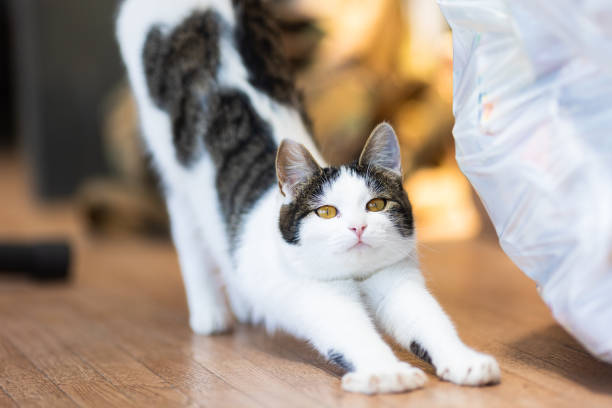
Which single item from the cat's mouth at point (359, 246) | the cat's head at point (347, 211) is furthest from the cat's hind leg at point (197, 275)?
the cat's mouth at point (359, 246)

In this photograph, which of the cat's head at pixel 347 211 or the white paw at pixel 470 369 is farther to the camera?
the cat's head at pixel 347 211

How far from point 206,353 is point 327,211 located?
44 centimetres

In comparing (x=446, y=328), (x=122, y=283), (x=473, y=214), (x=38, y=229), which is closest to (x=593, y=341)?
(x=446, y=328)

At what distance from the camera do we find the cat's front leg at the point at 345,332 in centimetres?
119

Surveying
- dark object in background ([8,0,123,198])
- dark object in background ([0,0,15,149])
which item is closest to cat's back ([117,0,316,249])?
dark object in background ([8,0,123,198])

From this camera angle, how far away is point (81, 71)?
12.6 ft

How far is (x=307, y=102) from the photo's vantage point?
301 cm

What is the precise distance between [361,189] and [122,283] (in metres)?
1.18

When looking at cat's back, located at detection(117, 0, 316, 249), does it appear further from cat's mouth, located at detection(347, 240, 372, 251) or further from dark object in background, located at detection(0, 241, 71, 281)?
dark object in background, located at detection(0, 241, 71, 281)

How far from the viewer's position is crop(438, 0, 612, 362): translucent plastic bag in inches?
44.4

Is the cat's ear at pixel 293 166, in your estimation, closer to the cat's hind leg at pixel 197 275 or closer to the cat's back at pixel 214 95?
the cat's back at pixel 214 95

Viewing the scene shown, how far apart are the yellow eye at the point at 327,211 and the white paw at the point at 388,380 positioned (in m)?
0.29

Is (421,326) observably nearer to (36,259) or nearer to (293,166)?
(293,166)

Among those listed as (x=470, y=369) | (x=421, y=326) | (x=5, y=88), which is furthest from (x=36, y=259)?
(x=5, y=88)
